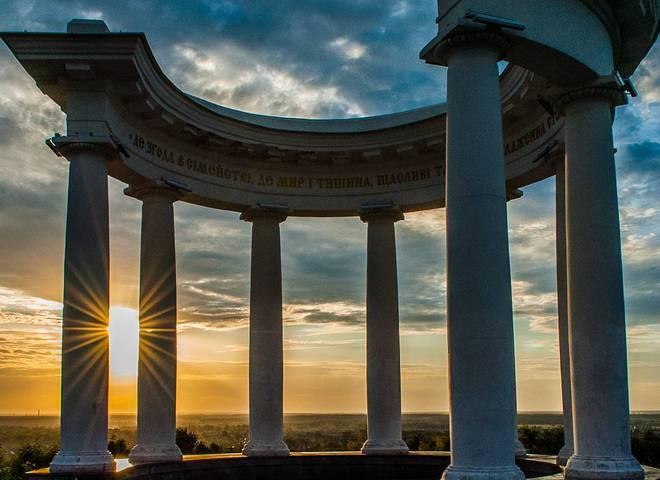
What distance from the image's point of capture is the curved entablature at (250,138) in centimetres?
8725

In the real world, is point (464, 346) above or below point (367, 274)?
below

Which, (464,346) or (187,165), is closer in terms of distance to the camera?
(464,346)

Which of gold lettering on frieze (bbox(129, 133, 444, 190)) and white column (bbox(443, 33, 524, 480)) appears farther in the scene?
gold lettering on frieze (bbox(129, 133, 444, 190))

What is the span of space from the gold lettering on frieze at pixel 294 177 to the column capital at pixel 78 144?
797 inches

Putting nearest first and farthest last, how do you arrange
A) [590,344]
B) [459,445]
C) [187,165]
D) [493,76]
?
[459,445] < [493,76] < [590,344] < [187,165]

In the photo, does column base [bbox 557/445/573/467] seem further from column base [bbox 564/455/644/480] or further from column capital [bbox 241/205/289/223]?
column capital [bbox 241/205/289/223]

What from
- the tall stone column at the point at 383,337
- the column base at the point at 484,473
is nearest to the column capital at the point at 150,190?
the tall stone column at the point at 383,337

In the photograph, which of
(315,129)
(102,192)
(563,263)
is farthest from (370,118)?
(102,192)

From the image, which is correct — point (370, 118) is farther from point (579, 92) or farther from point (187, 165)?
point (579, 92)

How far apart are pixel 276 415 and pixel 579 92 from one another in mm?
65869

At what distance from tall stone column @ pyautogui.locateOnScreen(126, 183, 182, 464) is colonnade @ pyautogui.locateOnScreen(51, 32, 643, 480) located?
0.15 meters

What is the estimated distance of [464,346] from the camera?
192ft

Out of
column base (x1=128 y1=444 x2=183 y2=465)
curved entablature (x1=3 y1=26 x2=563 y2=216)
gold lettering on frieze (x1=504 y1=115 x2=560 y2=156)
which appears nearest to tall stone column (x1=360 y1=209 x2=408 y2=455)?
curved entablature (x1=3 y1=26 x2=563 y2=216)

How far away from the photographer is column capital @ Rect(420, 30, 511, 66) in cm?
6128
